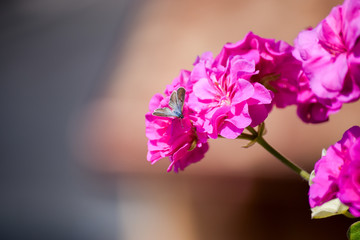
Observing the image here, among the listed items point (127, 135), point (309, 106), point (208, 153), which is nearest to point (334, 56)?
point (309, 106)

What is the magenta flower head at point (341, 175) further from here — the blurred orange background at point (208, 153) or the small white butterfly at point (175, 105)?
the blurred orange background at point (208, 153)

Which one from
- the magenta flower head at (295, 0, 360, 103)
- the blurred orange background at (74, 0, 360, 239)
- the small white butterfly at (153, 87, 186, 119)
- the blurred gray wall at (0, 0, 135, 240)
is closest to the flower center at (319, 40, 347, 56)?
the magenta flower head at (295, 0, 360, 103)

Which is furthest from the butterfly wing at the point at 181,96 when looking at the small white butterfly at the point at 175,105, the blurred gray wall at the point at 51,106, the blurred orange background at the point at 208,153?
the blurred gray wall at the point at 51,106

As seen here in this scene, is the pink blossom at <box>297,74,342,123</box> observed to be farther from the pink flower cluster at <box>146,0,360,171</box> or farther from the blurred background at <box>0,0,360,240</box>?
the blurred background at <box>0,0,360,240</box>

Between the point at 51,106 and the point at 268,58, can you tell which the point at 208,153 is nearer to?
the point at 268,58

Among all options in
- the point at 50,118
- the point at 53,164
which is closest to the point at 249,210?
the point at 53,164

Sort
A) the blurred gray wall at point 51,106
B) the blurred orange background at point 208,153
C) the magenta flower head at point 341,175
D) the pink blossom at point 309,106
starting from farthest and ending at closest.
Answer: the blurred gray wall at point 51,106, the blurred orange background at point 208,153, the pink blossom at point 309,106, the magenta flower head at point 341,175

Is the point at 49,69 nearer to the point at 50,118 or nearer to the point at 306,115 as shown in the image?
the point at 50,118
